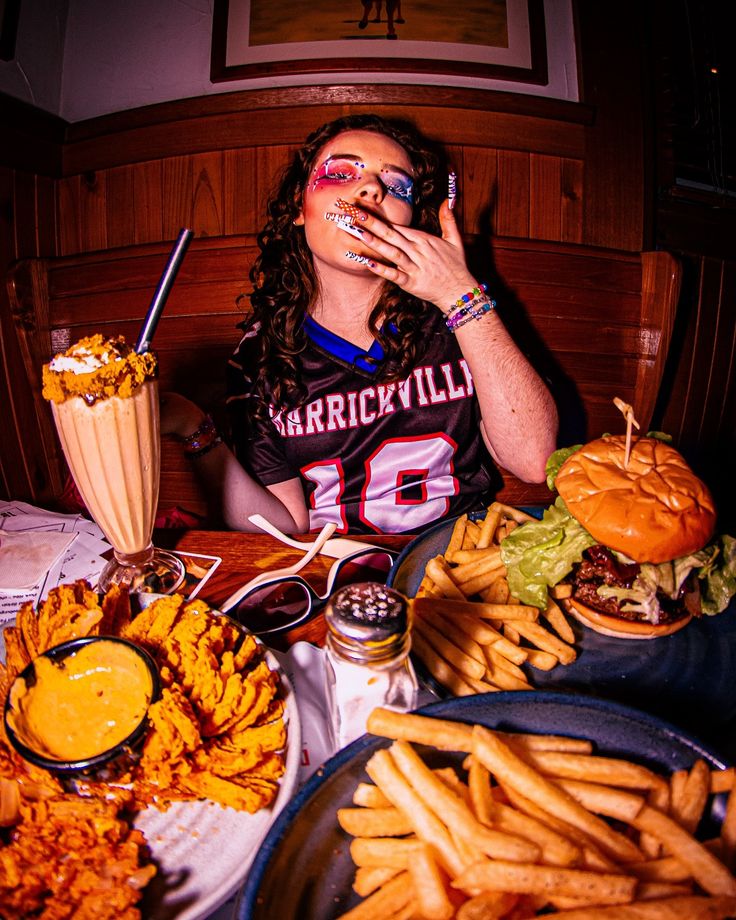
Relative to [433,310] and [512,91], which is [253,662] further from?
[512,91]

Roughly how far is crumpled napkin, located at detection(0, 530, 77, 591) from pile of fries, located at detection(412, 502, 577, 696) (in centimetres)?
94

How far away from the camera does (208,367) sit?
9.07 ft

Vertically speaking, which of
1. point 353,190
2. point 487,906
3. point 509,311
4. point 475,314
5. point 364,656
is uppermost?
point 353,190

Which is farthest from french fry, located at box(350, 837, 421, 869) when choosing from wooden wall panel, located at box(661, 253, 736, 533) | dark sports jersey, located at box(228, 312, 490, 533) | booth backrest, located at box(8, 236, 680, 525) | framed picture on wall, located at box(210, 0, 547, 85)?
framed picture on wall, located at box(210, 0, 547, 85)

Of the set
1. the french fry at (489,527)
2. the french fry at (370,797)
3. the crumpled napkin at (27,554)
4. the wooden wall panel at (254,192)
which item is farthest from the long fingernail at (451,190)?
the french fry at (370,797)

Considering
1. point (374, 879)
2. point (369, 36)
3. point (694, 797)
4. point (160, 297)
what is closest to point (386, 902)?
point (374, 879)

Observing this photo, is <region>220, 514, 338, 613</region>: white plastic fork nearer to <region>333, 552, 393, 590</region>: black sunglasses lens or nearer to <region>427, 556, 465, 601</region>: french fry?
<region>333, 552, 393, 590</region>: black sunglasses lens

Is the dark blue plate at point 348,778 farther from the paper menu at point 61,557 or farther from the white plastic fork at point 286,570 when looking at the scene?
the paper menu at point 61,557

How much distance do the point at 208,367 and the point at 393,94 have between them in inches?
63.8

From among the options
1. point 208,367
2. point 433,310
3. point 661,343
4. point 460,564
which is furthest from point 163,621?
point 661,343

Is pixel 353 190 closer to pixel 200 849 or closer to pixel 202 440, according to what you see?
pixel 202 440

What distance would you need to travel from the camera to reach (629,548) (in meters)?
1.20

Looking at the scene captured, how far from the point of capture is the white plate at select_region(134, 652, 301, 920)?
0.62 metres

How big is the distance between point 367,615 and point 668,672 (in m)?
0.79
